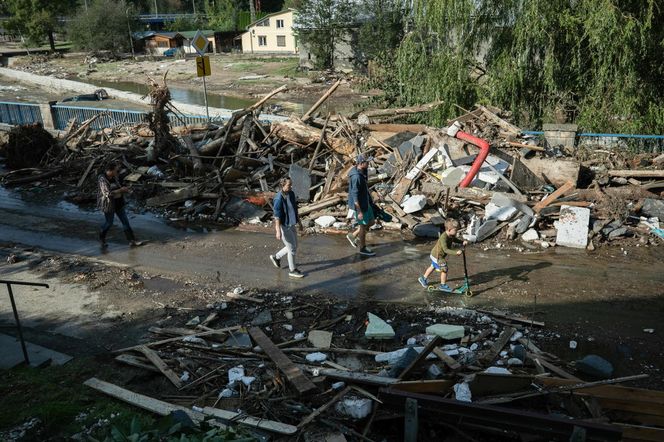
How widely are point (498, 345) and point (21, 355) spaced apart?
6496 millimetres

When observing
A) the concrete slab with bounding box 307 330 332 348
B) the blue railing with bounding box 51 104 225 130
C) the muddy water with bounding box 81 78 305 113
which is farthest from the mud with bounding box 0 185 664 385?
the muddy water with bounding box 81 78 305 113

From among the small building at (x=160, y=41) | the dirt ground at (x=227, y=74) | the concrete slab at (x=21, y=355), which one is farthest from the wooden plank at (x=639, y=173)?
the small building at (x=160, y=41)

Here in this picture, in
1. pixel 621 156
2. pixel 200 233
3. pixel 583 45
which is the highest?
pixel 583 45

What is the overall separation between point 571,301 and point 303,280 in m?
4.68

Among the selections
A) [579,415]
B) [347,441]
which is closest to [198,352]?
[347,441]

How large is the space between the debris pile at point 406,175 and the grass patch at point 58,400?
6845 mm

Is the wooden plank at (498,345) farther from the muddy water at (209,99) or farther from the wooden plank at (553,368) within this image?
the muddy water at (209,99)

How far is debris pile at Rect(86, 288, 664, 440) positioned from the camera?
5.29 m

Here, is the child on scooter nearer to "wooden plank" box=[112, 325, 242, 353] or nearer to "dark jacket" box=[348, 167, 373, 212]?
"dark jacket" box=[348, 167, 373, 212]

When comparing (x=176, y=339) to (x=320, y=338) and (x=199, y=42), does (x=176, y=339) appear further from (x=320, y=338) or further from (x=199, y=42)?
(x=199, y=42)

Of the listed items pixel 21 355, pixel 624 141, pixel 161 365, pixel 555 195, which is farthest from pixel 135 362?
pixel 624 141

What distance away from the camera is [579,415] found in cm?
549

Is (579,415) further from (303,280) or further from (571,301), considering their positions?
(303,280)

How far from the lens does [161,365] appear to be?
6.79m
